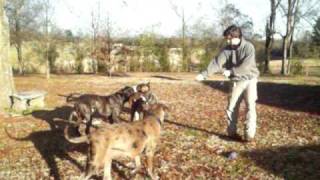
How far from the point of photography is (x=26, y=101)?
14672 millimetres

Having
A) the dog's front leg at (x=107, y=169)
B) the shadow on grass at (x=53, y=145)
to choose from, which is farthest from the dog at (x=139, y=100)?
the dog's front leg at (x=107, y=169)

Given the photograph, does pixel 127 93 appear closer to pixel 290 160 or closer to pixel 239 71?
pixel 239 71

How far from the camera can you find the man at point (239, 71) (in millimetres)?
8992

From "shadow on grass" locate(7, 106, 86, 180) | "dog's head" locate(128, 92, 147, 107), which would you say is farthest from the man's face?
"shadow on grass" locate(7, 106, 86, 180)

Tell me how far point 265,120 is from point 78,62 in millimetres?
26392

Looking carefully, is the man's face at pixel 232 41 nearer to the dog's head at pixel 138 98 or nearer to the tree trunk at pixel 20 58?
the dog's head at pixel 138 98

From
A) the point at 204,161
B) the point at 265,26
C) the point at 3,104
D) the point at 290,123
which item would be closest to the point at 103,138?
the point at 204,161

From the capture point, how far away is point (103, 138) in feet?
20.8

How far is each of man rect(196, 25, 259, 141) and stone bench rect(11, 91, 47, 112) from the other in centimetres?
742

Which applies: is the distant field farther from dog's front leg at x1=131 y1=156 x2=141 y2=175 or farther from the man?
dog's front leg at x1=131 y1=156 x2=141 y2=175

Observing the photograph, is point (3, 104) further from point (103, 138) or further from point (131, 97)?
point (103, 138)

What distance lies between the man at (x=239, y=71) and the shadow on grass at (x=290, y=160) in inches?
32.6

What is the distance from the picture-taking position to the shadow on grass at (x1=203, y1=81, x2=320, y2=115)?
48.4 feet

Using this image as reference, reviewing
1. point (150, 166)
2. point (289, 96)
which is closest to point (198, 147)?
point (150, 166)
